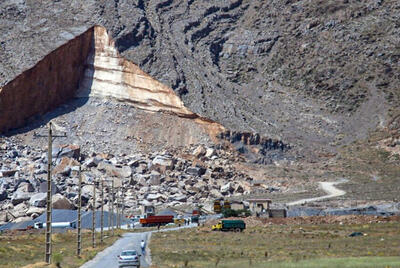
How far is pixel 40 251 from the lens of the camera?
186 ft

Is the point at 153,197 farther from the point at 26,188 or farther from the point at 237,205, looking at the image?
the point at 26,188

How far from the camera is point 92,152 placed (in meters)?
120

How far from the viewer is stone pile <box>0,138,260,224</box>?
333ft

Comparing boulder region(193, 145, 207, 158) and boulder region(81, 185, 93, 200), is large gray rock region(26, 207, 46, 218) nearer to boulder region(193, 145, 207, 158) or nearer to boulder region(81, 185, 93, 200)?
boulder region(81, 185, 93, 200)

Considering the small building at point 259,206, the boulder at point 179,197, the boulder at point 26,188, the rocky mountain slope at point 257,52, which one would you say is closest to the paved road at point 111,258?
the small building at point 259,206

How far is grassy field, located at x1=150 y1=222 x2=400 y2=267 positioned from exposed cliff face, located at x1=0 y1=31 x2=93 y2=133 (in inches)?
2327

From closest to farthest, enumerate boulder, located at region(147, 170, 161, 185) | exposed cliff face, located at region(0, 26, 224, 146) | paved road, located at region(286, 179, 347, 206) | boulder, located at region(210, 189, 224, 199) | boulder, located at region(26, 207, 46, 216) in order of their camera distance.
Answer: boulder, located at region(26, 207, 46, 216)
paved road, located at region(286, 179, 347, 206)
boulder, located at region(210, 189, 224, 199)
boulder, located at region(147, 170, 161, 185)
exposed cliff face, located at region(0, 26, 224, 146)

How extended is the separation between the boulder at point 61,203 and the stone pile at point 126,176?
0.12 metres

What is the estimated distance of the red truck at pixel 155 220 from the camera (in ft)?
294

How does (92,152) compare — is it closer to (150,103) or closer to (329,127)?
(150,103)

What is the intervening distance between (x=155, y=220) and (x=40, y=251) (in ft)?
112

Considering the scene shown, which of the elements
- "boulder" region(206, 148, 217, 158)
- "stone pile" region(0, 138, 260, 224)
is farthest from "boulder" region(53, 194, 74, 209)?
"boulder" region(206, 148, 217, 158)

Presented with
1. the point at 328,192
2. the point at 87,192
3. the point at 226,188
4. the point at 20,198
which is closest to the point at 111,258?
the point at 20,198

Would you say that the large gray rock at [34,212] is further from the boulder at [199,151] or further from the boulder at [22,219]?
the boulder at [199,151]
